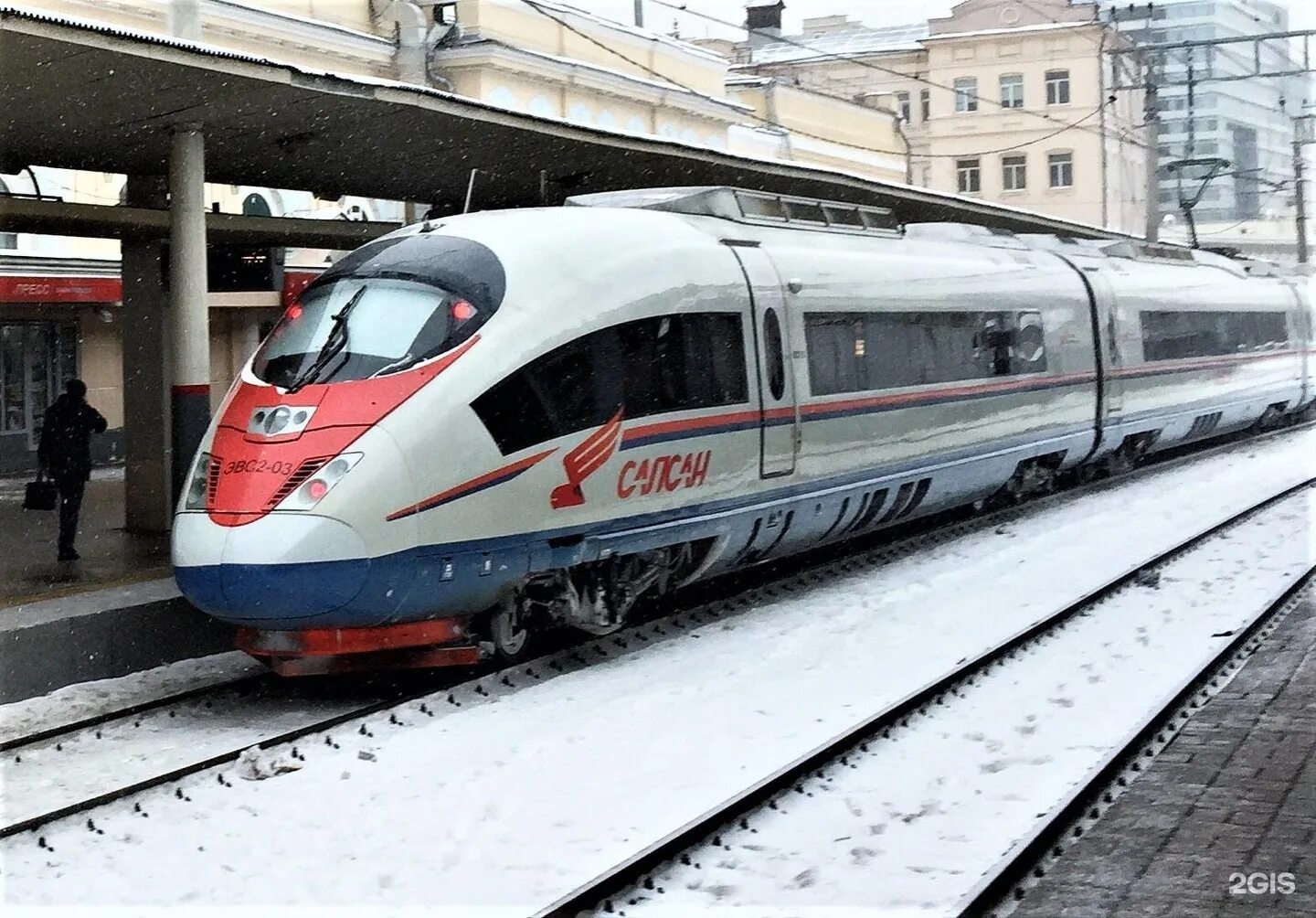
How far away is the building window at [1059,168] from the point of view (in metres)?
51.6

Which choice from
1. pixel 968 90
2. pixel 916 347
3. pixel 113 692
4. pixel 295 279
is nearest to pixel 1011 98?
pixel 968 90

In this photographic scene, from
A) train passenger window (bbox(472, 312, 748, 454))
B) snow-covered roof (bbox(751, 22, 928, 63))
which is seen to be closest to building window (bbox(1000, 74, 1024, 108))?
snow-covered roof (bbox(751, 22, 928, 63))

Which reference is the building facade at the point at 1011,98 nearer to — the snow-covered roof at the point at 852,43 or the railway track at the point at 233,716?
the snow-covered roof at the point at 852,43

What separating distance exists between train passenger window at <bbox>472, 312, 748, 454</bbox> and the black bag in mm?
6144

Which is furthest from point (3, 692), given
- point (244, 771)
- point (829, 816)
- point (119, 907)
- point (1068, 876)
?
point (1068, 876)

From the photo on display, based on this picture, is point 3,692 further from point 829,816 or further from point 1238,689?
point 1238,689

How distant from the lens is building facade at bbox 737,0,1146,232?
1989 inches

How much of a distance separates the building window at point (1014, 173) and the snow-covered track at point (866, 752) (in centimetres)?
4320

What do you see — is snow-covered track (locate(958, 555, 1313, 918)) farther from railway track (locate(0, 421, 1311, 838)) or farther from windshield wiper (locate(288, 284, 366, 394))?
windshield wiper (locate(288, 284, 366, 394))

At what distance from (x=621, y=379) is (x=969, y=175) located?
45262mm

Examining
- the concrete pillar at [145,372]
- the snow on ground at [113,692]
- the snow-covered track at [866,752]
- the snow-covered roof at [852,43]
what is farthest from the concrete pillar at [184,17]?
the snow-covered roof at [852,43]

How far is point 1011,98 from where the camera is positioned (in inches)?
2019

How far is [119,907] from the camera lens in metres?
5.59

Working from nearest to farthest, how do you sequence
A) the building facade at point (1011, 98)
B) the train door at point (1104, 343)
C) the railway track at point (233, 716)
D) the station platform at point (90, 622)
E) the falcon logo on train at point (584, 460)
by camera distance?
the railway track at point (233, 716) → the falcon logo on train at point (584, 460) → the station platform at point (90, 622) → the train door at point (1104, 343) → the building facade at point (1011, 98)
